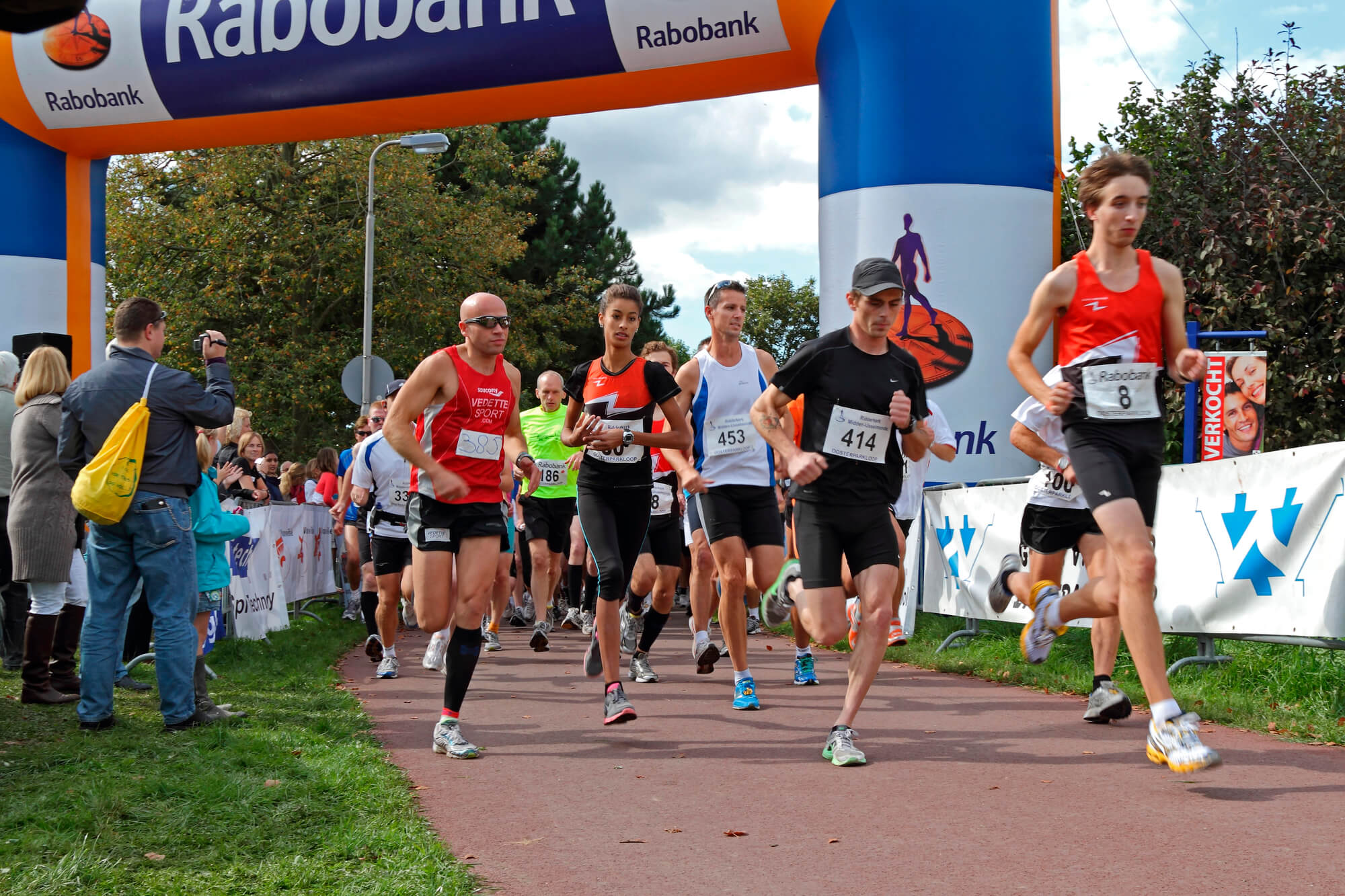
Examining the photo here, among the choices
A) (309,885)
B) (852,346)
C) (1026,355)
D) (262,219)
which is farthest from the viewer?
(262,219)

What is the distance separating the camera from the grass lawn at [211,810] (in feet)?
12.2

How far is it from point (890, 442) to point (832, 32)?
672 cm

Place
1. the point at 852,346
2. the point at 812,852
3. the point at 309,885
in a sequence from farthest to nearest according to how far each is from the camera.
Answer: the point at 852,346, the point at 812,852, the point at 309,885

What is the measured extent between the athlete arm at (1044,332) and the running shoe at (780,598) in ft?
4.51

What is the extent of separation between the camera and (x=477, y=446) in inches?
245

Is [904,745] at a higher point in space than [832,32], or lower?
lower

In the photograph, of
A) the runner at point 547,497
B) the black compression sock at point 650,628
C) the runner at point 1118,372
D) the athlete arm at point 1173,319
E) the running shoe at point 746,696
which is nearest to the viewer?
the runner at point 1118,372

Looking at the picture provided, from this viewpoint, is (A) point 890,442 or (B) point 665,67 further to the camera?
(B) point 665,67

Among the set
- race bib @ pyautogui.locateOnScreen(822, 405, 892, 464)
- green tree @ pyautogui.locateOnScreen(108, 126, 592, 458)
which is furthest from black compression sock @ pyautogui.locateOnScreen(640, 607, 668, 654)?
green tree @ pyautogui.locateOnScreen(108, 126, 592, 458)

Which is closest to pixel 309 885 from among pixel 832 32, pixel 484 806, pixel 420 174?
pixel 484 806

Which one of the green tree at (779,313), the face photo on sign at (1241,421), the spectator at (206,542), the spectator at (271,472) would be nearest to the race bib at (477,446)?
the spectator at (206,542)

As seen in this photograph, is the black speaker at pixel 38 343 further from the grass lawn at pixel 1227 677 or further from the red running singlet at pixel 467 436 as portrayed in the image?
the grass lawn at pixel 1227 677

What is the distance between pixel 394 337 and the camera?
3309cm

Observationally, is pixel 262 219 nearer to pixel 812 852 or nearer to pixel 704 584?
pixel 704 584
